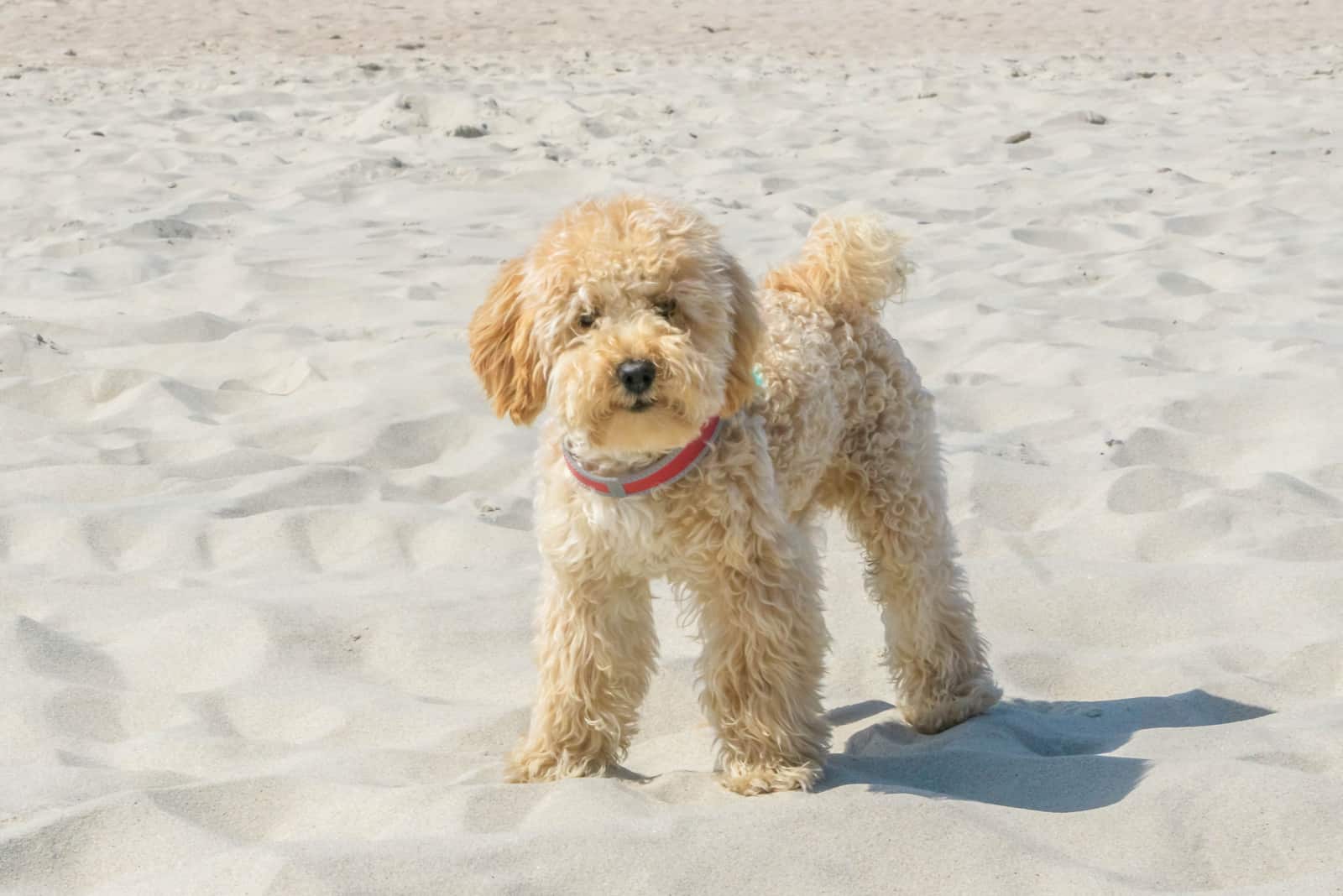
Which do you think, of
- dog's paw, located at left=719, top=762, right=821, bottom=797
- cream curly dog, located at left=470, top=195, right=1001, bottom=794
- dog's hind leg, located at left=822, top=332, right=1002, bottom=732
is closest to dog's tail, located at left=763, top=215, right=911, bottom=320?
cream curly dog, located at left=470, top=195, right=1001, bottom=794

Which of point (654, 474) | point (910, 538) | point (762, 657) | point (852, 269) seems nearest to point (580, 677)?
point (762, 657)

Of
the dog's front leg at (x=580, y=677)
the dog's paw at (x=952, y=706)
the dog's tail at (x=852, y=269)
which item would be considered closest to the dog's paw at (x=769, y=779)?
the dog's front leg at (x=580, y=677)

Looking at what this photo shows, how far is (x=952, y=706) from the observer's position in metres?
4.36

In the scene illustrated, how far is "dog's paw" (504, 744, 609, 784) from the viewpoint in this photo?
3877mm

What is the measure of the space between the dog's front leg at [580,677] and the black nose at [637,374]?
67 centimetres

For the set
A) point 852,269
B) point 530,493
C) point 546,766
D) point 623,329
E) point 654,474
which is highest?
point 623,329

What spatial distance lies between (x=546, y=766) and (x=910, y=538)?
1257 millimetres

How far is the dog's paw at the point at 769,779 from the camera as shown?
145 inches

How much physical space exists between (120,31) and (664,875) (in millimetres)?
18114

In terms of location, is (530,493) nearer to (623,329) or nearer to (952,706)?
(952,706)

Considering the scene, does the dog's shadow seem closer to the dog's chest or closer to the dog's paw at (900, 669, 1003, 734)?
the dog's paw at (900, 669, 1003, 734)

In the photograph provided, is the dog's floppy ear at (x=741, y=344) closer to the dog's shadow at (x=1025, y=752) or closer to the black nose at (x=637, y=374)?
the black nose at (x=637, y=374)

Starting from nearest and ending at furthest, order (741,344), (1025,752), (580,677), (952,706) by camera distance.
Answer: (741,344) < (580,677) < (1025,752) < (952,706)

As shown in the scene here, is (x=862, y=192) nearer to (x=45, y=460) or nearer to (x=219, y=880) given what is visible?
(x=45, y=460)
